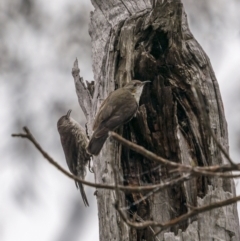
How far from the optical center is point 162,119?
170 inches

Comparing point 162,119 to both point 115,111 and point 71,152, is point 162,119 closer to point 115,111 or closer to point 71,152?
point 115,111

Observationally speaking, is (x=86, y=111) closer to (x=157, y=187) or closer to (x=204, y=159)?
(x=204, y=159)

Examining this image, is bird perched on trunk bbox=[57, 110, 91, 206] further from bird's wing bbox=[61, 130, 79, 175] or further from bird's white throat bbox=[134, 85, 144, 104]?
bird's white throat bbox=[134, 85, 144, 104]

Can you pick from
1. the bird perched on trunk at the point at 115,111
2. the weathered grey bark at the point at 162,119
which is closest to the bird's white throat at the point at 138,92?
the bird perched on trunk at the point at 115,111

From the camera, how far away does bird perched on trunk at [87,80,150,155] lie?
4312 millimetres

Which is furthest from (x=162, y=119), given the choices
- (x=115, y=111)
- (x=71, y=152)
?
(x=71, y=152)

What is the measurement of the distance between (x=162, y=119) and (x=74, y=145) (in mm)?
2352

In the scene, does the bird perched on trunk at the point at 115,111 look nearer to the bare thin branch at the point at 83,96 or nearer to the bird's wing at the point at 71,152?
the bare thin branch at the point at 83,96

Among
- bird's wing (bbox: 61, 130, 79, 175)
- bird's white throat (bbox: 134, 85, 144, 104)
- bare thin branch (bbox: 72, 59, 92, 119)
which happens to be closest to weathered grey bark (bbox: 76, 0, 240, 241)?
bare thin branch (bbox: 72, 59, 92, 119)

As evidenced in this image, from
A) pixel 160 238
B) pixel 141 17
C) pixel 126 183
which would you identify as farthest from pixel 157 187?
pixel 141 17

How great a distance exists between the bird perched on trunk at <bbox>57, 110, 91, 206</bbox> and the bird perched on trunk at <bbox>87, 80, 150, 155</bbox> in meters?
1.85

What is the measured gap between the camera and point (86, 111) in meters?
4.90

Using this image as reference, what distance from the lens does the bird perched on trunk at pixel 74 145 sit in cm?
636

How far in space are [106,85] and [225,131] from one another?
3.05 ft
